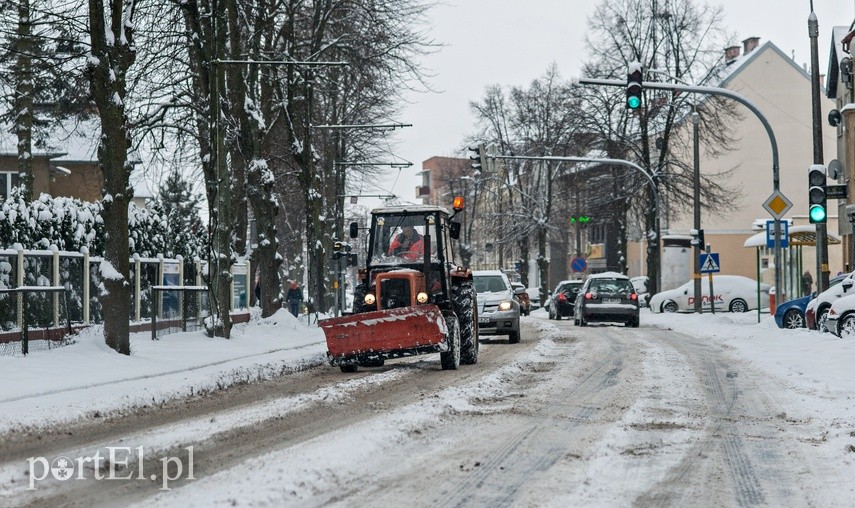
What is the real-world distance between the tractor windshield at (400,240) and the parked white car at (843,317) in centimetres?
922

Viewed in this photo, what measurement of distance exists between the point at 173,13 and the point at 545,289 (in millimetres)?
46366

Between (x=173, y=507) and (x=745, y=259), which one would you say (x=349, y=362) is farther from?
(x=745, y=259)

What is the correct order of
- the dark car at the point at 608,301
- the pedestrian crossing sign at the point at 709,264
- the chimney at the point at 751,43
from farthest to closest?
the chimney at the point at 751,43 → the pedestrian crossing sign at the point at 709,264 → the dark car at the point at 608,301

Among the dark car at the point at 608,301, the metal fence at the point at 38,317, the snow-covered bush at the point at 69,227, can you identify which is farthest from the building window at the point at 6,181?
the metal fence at the point at 38,317

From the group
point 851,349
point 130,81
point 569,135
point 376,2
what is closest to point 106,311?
point 130,81

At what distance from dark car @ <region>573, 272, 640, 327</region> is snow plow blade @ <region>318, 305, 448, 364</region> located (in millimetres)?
18449

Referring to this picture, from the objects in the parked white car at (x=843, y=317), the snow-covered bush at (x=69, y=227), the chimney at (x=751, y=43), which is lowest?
the parked white car at (x=843, y=317)

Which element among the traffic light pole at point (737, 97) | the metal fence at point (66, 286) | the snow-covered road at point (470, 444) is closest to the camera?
the snow-covered road at point (470, 444)

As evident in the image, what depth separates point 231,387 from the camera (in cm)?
1491

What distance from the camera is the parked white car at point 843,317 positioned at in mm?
22766

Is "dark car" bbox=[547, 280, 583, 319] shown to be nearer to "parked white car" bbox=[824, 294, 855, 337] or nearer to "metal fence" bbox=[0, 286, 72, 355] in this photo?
"parked white car" bbox=[824, 294, 855, 337]

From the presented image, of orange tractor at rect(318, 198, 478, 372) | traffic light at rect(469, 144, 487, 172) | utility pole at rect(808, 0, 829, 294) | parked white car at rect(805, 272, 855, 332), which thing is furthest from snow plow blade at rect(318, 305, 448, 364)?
traffic light at rect(469, 144, 487, 172)

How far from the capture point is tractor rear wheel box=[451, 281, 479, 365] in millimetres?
17906

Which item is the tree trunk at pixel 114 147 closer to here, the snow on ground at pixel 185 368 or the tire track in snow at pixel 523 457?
the snow on ground at pixel 185 368
